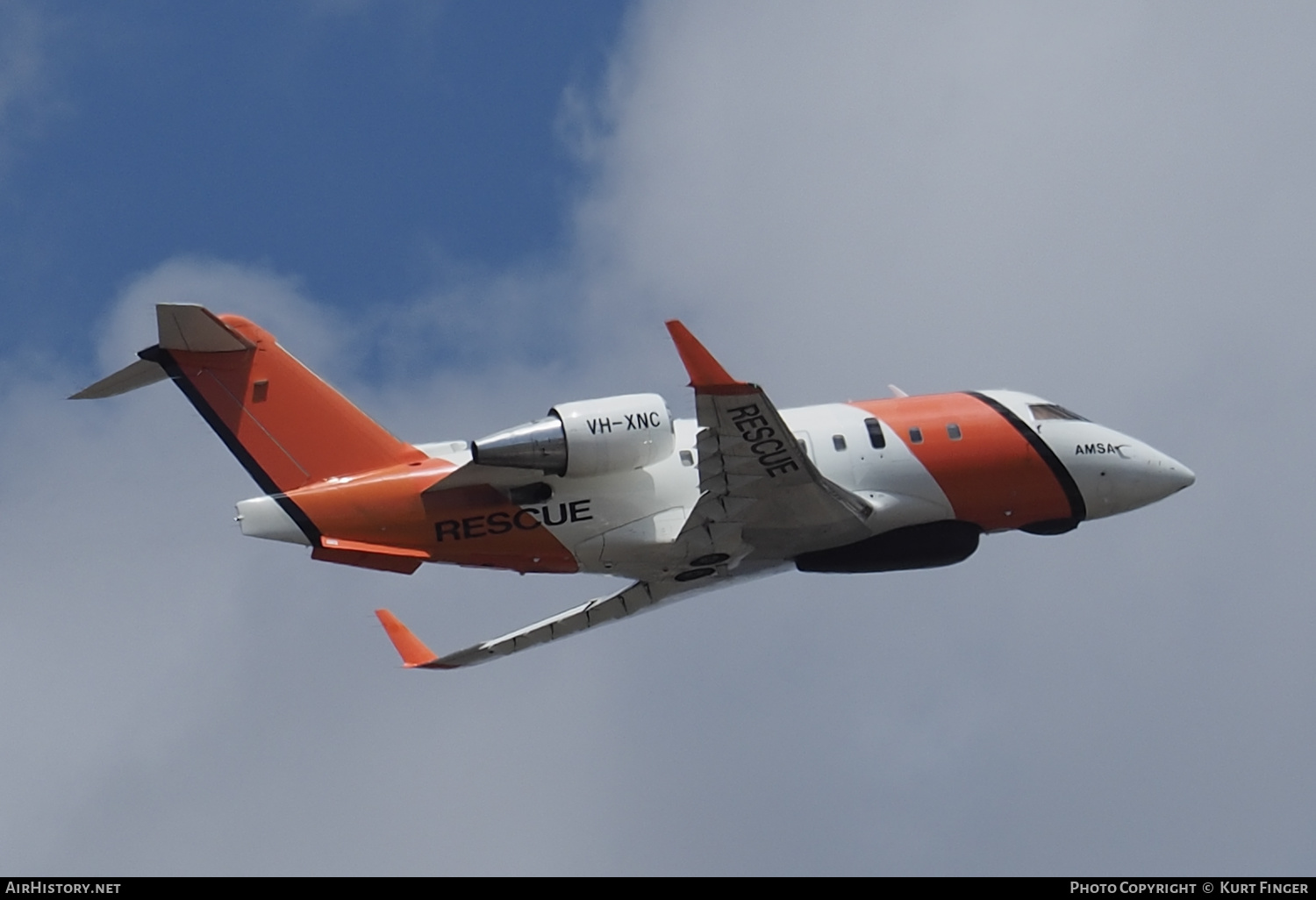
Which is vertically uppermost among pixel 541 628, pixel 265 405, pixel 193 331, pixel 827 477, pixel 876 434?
pixel 193 331

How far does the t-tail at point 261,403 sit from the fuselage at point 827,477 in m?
0.54

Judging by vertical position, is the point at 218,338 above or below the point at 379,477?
above

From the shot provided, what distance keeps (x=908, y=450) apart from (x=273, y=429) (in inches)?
493

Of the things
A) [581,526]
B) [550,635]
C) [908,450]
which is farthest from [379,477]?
[908,450]

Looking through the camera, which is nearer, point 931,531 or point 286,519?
point 286,519

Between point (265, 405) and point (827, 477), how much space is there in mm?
11068

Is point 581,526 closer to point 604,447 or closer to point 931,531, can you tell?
point 604,447

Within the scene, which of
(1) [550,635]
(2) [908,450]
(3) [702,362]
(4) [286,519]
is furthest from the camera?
(1) [550,635]

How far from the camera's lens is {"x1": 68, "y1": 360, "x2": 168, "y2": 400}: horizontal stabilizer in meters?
37.8

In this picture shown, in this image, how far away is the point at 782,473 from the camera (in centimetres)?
3797

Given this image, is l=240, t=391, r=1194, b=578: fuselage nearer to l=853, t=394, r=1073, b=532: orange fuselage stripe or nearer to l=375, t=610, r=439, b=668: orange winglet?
l=853, t=394, r=1073, b=532: orange fuselage stripe

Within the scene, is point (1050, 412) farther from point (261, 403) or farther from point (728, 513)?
point (261, 403)

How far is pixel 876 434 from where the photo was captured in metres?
40.8

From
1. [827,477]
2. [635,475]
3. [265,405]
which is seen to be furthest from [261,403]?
[827,477]
